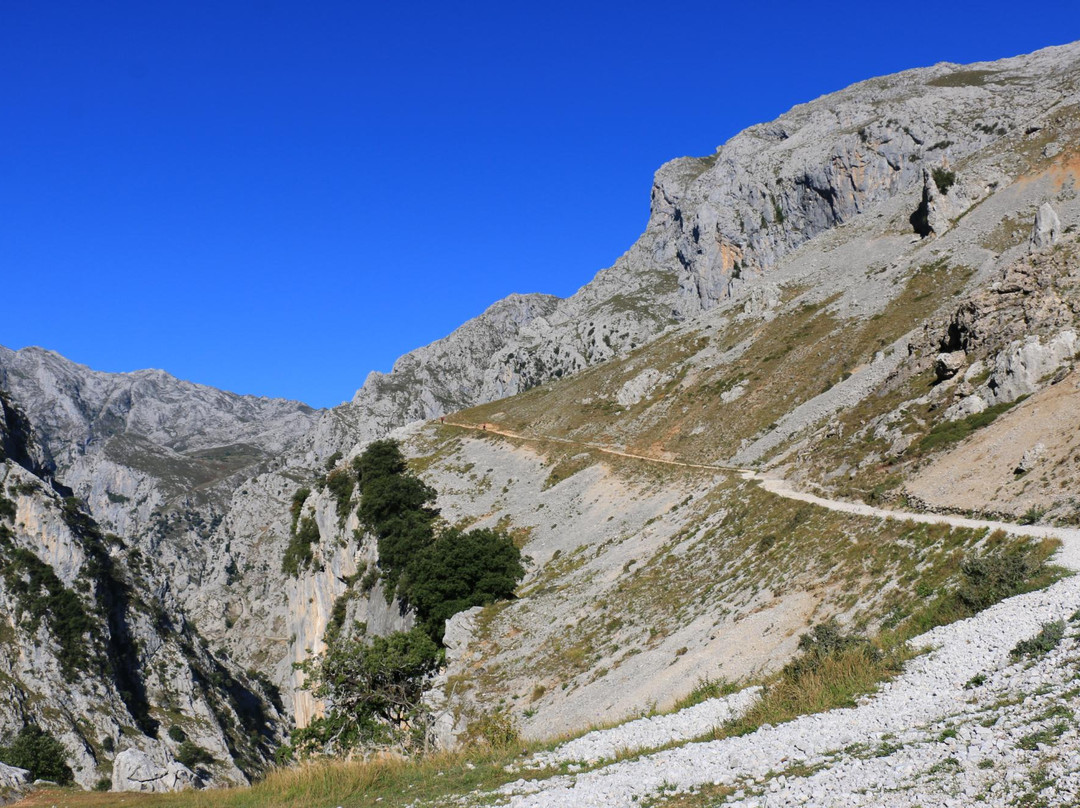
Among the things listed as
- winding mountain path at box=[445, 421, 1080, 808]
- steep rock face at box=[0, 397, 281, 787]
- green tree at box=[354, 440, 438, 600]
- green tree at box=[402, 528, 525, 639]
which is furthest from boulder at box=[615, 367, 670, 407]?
winding mountain path at box=[445, 421, 1080, 808]

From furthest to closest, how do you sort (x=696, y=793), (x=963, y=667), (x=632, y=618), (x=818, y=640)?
1. (x=632, y=618)
2. (x=818, y=640)
3. (x=963, y=667)
4. (x=696, y=793)

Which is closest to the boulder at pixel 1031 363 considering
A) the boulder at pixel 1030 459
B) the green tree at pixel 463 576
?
the boulder at pixel 1030 459

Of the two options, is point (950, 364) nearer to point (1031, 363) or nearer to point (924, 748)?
point (1031, 363)

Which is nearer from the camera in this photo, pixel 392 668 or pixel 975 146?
pixel 392 668

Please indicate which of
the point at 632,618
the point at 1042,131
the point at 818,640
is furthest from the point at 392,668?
the point at 1042,131

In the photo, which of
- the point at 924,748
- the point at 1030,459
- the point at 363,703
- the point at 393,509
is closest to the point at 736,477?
the point at 1030,459

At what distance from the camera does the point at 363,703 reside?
26469mm

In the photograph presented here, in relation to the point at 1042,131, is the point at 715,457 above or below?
below

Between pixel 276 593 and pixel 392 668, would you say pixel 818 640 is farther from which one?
pixel 276 593

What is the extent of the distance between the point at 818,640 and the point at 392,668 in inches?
722

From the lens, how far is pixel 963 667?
559 inches

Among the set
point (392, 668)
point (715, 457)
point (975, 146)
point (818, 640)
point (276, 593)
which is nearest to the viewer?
point (818, 640)

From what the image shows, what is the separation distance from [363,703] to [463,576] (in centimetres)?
1972

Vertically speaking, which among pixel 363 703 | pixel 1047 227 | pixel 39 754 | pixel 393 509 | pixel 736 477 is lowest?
pixel 39 754
